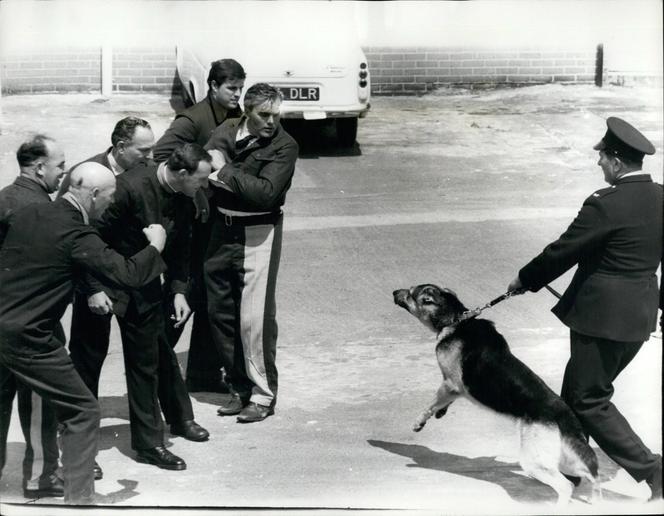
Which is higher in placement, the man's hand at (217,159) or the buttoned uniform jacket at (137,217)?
the man's hand at (217,159)

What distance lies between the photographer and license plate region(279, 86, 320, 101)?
9977mm

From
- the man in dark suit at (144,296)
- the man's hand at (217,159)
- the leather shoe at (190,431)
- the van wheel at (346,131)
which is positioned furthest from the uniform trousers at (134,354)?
the van wheel at (346,131)

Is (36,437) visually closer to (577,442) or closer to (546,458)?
(546,458)

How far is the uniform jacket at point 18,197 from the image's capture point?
493 centimetres

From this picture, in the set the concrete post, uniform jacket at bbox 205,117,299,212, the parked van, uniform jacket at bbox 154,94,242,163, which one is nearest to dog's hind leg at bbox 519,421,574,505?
uniform jacket at bbox 205,117,299,212

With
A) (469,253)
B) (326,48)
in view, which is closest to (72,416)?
(469,253)

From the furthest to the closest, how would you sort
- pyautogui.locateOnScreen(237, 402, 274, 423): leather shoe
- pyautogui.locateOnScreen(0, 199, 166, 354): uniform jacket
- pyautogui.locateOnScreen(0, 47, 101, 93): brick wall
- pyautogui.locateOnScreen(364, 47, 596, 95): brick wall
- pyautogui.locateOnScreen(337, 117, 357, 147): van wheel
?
pyautogui.locateOnScreen(337, 117, 357, 147): van wheel
pyautogui.locateOnScreen(364, 47, 596, 95): brick wall
pyautogui.locateOnScreen(0, 47, 101, 93): brick wall
pyautogui.locateOnScreen(237, 402, 274, 423): leather shoe
pyautogui.locateOnScreen(0, 199, 166, 354): uniform jacket

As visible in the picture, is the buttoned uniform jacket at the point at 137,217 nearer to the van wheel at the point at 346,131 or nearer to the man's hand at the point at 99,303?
the man's hand at the point at 99,303

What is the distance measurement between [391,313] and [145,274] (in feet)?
10.0

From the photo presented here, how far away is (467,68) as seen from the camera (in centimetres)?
1048

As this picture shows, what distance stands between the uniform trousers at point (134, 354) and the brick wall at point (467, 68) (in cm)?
421

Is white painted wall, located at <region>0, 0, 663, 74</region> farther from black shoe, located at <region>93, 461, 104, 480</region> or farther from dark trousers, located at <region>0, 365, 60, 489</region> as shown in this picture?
black shoe, located at <region>93, 461, 104, 480</region>

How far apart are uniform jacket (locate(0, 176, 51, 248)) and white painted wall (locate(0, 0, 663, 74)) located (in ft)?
3.94

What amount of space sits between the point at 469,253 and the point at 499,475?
3.50m
